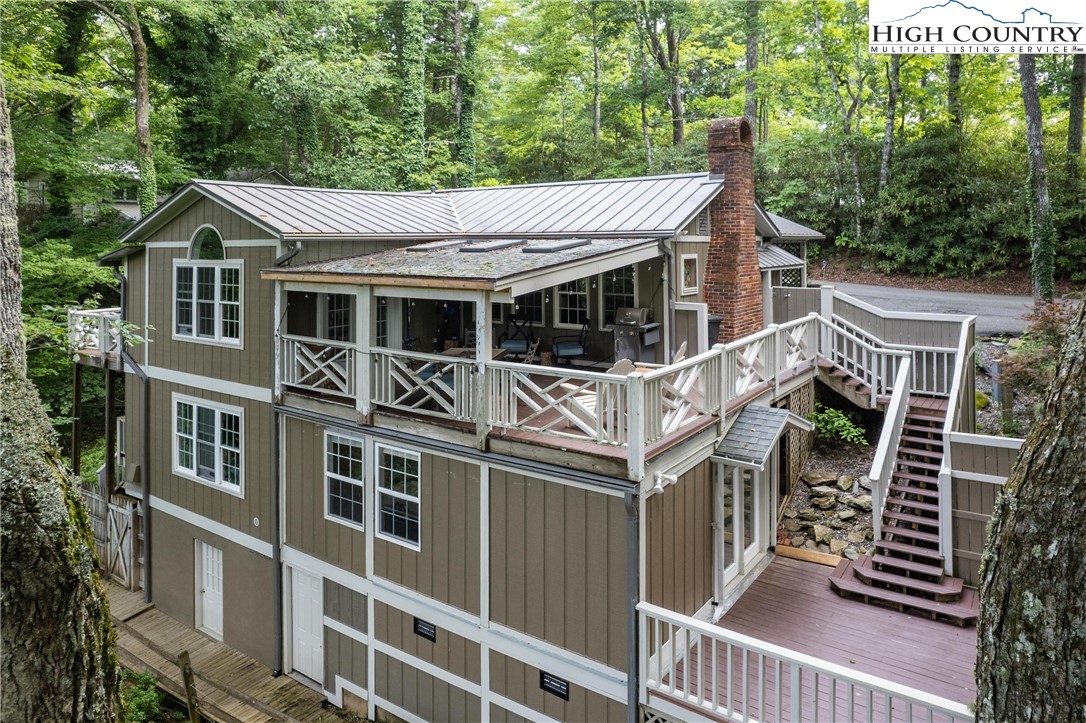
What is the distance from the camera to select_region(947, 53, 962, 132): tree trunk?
23.4 m

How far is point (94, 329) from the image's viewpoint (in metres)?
15.3

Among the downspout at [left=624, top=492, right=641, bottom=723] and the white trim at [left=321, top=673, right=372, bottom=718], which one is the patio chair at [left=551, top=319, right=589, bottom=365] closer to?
the downspout at [left=624, top=492, right=641, bottom=723]

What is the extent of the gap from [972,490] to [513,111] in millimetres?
25619

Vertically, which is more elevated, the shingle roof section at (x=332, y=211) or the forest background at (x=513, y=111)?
the forest background at (x=513, y=111)

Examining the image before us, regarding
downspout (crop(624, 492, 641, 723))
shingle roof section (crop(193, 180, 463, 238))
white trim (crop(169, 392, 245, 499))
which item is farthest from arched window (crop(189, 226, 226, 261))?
downspout (crop(624, 492, 641, 723))

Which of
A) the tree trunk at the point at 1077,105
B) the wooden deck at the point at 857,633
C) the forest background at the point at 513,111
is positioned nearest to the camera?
the wooden deck at the point at 857,633

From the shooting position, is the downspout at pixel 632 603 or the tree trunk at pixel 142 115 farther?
the tree trunk at pixel 142 115

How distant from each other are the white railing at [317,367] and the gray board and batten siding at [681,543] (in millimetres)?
4589

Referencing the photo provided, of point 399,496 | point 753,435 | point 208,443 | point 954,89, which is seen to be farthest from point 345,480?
point 954,89

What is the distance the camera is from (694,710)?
23.0 ft

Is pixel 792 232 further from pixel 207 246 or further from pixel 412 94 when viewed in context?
pixel 412 94

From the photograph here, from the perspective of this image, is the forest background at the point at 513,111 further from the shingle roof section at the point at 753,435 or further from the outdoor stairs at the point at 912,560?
the shingle roof section at the point at 753,435

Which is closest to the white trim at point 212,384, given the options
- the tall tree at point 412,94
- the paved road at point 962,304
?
the tall tree at point 412,94

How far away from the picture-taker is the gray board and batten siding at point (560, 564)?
7.42 meters
